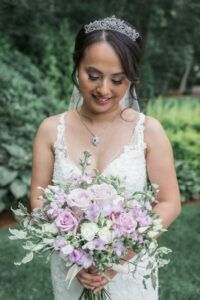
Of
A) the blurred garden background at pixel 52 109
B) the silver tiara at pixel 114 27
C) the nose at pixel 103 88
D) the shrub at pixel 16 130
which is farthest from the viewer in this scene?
the shrub at pixel 16 130

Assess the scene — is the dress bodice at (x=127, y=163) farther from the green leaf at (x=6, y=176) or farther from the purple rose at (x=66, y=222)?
the green leaf at (x=6, y=176)

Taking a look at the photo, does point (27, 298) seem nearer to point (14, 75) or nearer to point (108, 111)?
point (108, 111)

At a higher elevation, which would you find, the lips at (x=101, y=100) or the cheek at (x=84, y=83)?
the cheek at (x=84, y=83)

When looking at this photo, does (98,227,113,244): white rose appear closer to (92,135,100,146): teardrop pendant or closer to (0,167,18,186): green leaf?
(92,135,100,146): teardrop pendant

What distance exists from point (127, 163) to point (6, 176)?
15.1 ft

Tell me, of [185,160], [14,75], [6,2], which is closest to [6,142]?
[14,75]

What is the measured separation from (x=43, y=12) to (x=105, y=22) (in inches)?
385

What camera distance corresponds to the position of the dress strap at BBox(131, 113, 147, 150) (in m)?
2.68

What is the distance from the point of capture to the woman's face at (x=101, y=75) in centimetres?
249

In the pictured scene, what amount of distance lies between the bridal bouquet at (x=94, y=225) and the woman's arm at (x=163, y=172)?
0.43m

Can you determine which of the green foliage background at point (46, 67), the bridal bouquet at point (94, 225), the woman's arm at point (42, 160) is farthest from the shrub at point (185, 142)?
the bridal bouquet at point (94, 225)

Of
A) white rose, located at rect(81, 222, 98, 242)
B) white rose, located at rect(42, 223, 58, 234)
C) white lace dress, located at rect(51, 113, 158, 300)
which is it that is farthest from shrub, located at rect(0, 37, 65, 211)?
white rose, located at rect(81, 222, 98, 242)

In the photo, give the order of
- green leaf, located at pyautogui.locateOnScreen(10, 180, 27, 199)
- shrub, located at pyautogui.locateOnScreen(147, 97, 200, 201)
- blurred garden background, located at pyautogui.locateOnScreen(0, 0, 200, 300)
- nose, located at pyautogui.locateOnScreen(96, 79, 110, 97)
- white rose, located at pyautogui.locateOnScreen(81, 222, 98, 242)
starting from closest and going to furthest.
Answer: white rose, located at pyautogui.locateOnScreen(81, 222, 98, 242)
nose, located at pyautogui.locateOnScreen(96, 79, 110, 97)
blurred garden background, located at pyautogui.locateOnScreen(0, 0, 200, 300)
green leaf, located at pyautogui.locateOnScreen(10, 180, 27, 199)
shrub, located at pyautogui.locateOnScreen(147, 97, 200, 201)

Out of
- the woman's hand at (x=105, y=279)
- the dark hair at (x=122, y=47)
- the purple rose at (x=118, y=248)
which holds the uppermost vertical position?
the dark hair at (x=122, y=47)
